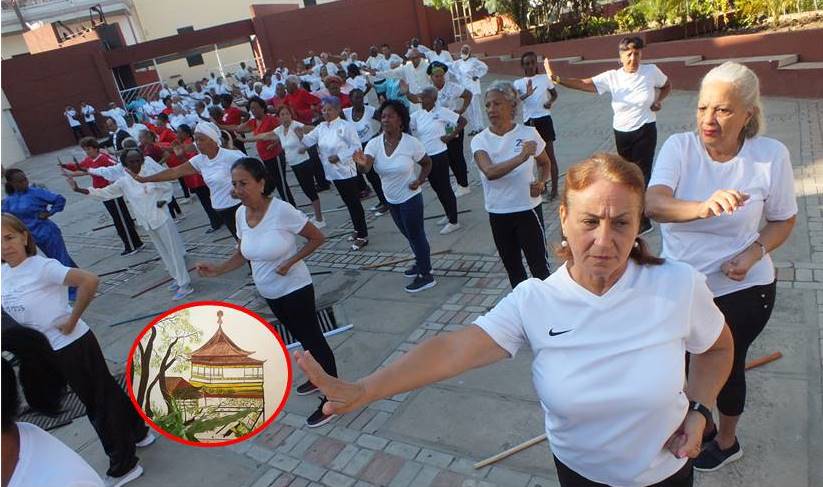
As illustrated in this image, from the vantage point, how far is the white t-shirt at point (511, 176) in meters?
4.23

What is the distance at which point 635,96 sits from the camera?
542 cm

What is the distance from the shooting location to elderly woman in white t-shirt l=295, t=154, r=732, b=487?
165 cm

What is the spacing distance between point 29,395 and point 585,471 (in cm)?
199

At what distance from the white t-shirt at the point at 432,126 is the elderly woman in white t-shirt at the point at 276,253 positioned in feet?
11.4

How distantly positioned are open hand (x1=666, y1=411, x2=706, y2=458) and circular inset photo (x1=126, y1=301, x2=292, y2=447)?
1.53 m

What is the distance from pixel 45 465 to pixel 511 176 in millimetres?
3465

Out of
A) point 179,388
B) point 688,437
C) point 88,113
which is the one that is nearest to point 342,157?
point 179,388

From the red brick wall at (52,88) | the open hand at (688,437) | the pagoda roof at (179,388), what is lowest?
the open hand at (688,437)

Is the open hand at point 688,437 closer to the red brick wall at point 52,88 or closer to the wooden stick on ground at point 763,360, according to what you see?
the wooden stick on ground at point 763,360

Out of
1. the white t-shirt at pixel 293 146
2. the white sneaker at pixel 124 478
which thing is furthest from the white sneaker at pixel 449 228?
the white sneaker at pixel 124 478

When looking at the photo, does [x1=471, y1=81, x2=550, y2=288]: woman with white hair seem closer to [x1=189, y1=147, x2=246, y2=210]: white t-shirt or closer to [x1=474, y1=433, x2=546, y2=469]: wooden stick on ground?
[x1=474, y1=433, x2=546, y2=469]: wooden stick on ground

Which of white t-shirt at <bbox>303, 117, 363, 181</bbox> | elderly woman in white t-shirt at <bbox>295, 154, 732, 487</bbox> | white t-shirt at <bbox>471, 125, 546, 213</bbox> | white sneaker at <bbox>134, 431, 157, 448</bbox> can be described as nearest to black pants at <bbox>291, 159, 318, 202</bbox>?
white t-shirt at <bbox>303, 117, 363, 181</bbox>

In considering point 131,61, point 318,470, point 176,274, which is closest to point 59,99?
point 131,61

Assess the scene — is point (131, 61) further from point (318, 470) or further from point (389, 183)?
point (318, 470)
